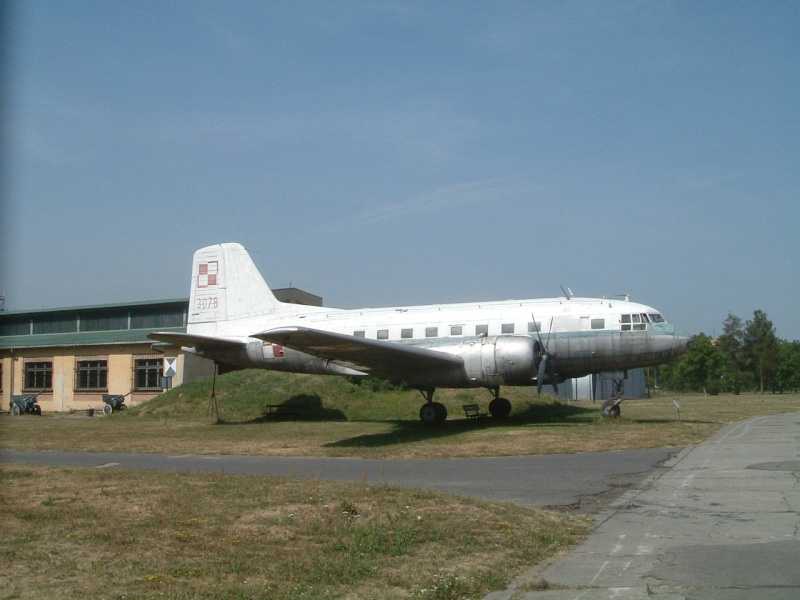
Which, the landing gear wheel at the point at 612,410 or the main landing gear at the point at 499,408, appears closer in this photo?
the landing gear wheel at the point at 612,410

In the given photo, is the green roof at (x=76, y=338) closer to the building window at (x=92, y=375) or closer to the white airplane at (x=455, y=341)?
the building window at (x=92, y=375)

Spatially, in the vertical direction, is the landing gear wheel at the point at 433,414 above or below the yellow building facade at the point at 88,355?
below

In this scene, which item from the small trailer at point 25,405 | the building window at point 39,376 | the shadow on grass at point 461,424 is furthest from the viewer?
the building window at point 39,376

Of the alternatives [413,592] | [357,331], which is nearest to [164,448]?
[357,331]

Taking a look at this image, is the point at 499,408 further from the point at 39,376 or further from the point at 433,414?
the point at 39,376

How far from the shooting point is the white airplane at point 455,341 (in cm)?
2219

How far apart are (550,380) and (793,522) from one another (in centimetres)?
1443

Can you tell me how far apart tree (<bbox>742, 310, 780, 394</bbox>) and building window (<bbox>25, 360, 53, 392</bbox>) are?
71.6 metres

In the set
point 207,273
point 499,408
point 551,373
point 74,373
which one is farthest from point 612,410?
point 74,373

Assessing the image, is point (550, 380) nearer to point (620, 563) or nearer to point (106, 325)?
point (620, 563)

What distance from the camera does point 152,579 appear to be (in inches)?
260

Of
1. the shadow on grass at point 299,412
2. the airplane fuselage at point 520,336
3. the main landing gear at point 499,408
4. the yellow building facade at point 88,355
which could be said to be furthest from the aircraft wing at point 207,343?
the yellow building facade at point 88,355

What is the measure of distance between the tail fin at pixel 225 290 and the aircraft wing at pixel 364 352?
698cm

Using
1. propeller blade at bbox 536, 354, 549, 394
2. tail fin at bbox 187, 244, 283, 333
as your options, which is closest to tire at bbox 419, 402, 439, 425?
propeller blade at bbox 536, 354, 549, 394
